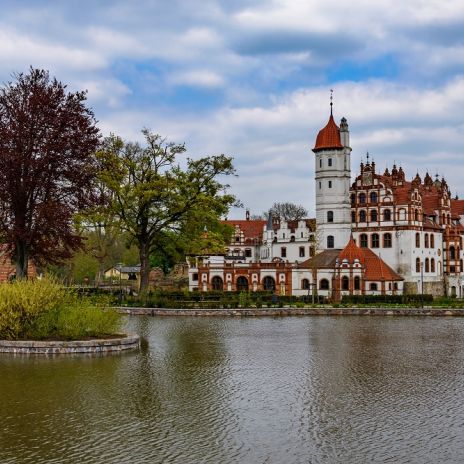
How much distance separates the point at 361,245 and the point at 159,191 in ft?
90.4

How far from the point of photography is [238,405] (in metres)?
16.4

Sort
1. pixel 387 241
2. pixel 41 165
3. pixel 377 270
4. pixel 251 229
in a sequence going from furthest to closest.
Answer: pixel 251 229 < pixel 387 241 < pixel 377 270 < pixel 41 165

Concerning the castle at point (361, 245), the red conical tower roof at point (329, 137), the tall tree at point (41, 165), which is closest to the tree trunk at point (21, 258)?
the tall tree at point (41, 165)

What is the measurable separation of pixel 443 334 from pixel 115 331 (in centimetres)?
1726

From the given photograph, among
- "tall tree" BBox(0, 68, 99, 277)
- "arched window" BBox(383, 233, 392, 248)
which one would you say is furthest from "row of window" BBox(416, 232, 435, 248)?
"tall tree" BBox(0, 68, 99, 277)

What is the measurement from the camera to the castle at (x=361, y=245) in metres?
64.1

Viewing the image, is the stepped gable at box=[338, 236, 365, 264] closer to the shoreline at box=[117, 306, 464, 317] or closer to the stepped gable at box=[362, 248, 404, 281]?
the stepped gable at box=[362, 248, 404, 281]

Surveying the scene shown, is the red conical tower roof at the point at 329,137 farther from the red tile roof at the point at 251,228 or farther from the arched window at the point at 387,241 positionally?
the red tile roof at the point at 251,228

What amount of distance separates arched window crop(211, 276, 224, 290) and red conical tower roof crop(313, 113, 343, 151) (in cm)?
1782

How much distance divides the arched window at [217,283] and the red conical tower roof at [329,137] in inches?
702

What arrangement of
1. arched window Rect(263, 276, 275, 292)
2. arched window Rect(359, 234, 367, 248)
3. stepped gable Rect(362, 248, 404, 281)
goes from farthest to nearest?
1. arched window Rect(359, 234, 367, 248)
2. arched window Rect(263, 276, 275, 292)
3. stepped gable Rect(362, 248, 404, 281)

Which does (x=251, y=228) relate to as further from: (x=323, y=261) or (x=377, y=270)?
(x=377, y=270)

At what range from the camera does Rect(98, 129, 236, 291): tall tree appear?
51.4 m

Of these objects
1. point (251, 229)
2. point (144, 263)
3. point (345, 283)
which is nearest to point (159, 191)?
point (144, 263)
